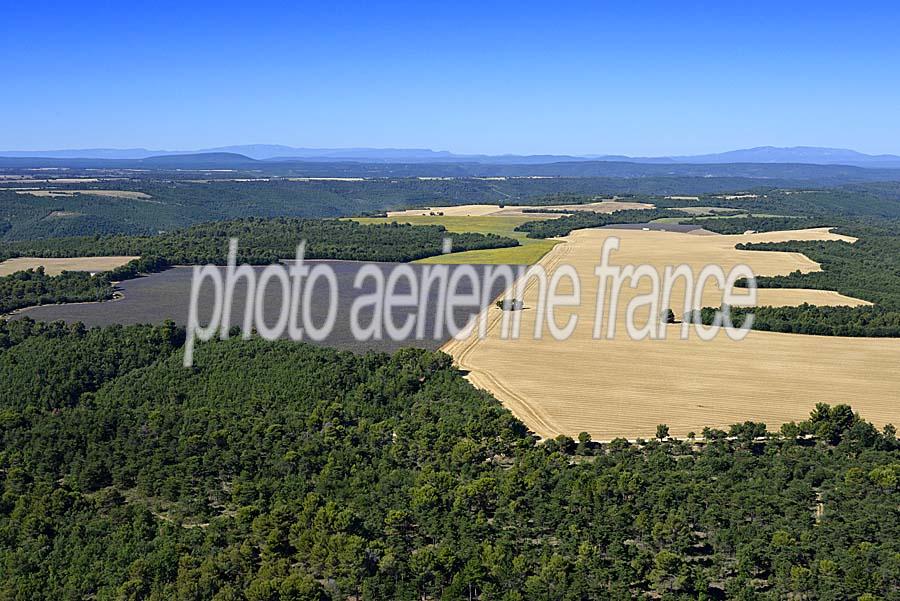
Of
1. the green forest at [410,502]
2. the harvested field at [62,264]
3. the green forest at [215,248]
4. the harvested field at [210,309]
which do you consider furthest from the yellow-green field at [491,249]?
the green forest at [410,502]

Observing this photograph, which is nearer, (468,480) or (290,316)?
(468,480)

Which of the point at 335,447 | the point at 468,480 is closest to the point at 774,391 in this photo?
the point at 468,480

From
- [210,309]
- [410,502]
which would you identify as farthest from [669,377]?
[210,309]

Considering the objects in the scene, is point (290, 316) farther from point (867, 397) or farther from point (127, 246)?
point (127, 246)

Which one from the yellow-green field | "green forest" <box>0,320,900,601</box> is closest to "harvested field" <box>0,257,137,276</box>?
the yellow-green field

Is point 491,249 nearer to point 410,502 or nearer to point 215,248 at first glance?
point 215,248
